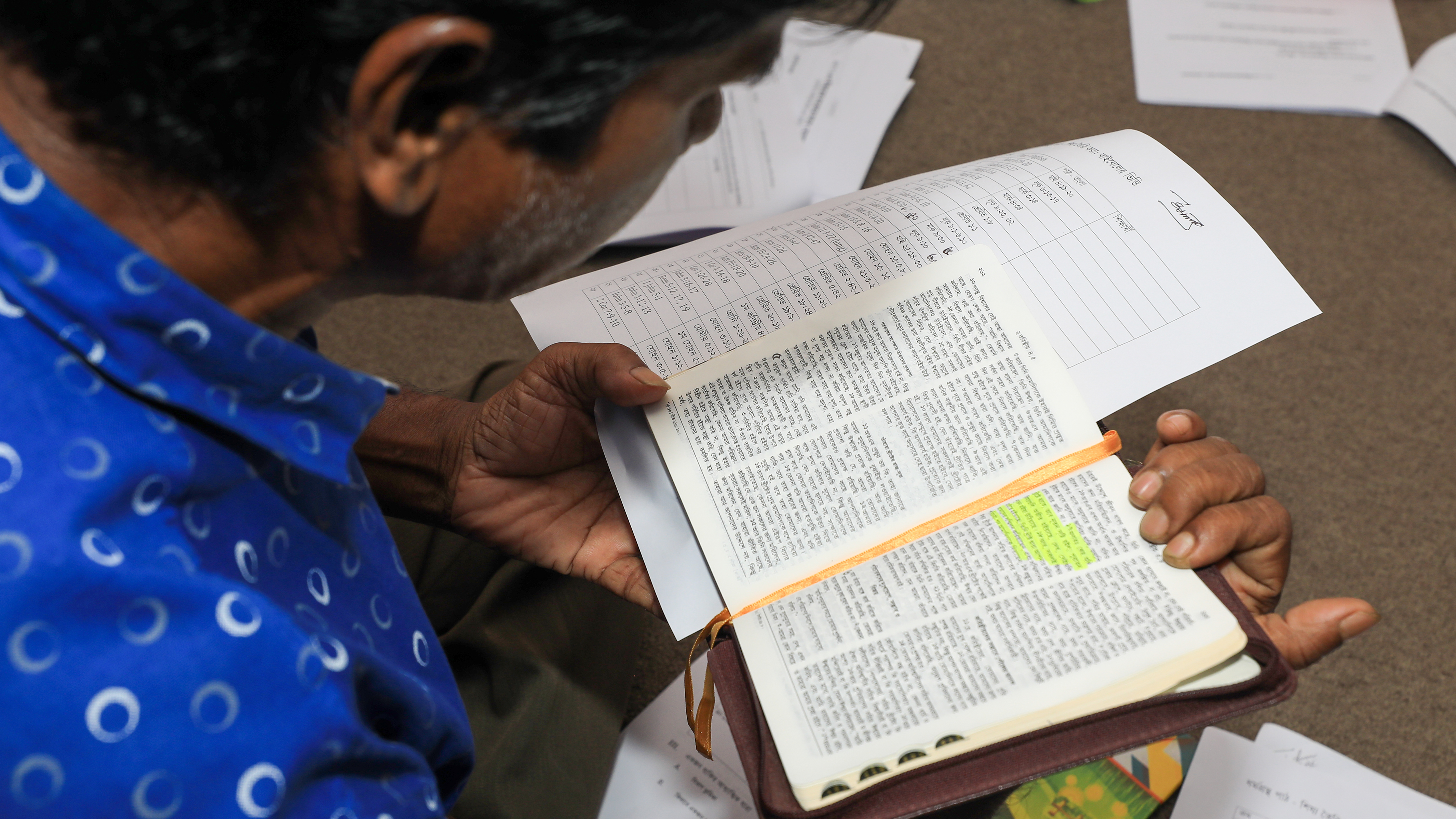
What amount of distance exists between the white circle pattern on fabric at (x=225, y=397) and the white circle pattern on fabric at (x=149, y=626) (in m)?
0.09

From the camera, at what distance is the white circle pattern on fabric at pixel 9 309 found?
35cm

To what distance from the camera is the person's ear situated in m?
0.33

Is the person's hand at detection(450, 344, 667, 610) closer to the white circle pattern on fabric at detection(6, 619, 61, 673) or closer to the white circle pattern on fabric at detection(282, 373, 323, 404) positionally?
the white circle pattern on fabric at detection(282, 373, 323, 404)

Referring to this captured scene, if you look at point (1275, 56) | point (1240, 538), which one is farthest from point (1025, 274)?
point (1275, 56)

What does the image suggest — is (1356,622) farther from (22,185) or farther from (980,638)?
(22,185)

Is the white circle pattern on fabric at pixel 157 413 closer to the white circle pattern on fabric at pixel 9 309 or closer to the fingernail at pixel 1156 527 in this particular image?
the white circle pattern on fabric at pixel 9 309

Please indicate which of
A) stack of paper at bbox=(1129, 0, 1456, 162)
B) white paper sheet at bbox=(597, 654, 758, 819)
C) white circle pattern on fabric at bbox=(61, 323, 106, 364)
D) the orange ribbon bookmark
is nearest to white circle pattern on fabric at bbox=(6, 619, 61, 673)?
white circle pattern on fabric at bbox=(61, 323, 106, 364)

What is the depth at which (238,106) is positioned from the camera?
345 mm

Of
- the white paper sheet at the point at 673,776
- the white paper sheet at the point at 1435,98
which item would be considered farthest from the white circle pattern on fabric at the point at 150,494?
the white paper sheet at the point at 1435,98

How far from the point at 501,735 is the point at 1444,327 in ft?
3.59

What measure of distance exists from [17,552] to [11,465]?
0.11 feet

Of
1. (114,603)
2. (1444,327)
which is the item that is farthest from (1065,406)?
(1444,327)

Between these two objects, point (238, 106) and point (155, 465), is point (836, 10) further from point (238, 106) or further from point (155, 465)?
point (155, 465)

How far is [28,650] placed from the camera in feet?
1.07
